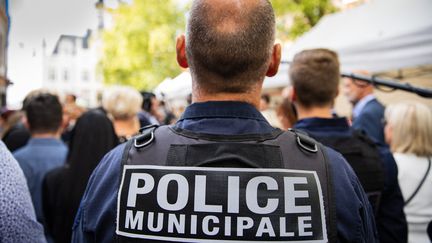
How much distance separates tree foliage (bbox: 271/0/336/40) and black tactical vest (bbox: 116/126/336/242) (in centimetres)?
888

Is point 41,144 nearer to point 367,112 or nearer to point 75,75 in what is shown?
point 367,112

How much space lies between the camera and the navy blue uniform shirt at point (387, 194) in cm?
205

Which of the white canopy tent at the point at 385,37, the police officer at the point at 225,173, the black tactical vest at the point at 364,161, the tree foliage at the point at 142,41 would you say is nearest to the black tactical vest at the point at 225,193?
the police officer at the point at 225,173

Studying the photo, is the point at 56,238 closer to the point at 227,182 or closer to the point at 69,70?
the point at 227,182

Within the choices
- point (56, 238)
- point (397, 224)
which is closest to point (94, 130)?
point (56, 238)

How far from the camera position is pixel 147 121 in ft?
15.2

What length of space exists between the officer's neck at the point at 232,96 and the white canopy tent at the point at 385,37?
3056 millimetres

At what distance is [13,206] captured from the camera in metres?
1.17

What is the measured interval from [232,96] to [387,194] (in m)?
1.32

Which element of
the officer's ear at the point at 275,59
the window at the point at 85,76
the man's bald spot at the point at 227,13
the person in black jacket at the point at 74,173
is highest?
the man's bald spot at the point at 227,13

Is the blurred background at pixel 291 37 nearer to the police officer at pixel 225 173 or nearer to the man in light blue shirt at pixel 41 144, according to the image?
the man in light blue shirt at pixel 41 144

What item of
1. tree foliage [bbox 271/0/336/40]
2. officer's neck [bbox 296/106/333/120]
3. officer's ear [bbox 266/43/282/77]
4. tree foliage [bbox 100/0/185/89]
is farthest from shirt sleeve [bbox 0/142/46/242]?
tree foliage [bbox 100/0/185/89]

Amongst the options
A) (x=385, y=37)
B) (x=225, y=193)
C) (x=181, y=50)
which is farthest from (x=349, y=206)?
(x=385, y=37)

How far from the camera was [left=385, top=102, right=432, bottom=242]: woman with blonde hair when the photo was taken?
2.35 meters
